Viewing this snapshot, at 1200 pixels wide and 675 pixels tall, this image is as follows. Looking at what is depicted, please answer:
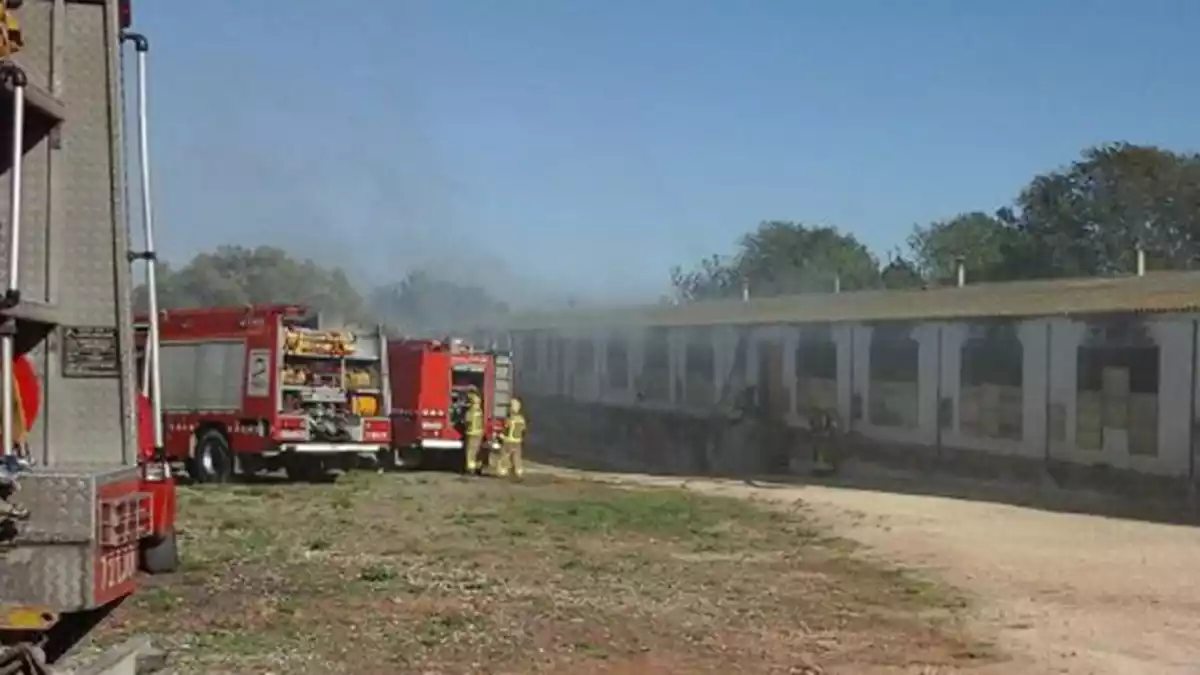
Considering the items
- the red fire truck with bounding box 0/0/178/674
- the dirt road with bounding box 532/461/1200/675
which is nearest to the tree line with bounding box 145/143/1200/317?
the dirt road with bounding box 532/461/1200/675

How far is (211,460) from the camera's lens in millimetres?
25922

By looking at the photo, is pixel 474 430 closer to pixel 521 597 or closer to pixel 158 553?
pixel 521 597

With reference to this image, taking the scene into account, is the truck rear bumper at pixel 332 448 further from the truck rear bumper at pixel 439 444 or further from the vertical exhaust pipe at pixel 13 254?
the vertical exhaust pipe at pixel 13 254

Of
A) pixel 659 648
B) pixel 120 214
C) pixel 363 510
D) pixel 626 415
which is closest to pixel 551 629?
pixel 659 648

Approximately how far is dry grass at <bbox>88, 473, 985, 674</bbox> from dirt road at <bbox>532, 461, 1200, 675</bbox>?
60cm

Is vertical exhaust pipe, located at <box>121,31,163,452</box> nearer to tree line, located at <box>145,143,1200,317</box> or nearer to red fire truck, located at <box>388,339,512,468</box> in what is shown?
red fire truck, located at <box>388,339,512,468</box>

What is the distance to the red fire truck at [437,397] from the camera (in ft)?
95.3

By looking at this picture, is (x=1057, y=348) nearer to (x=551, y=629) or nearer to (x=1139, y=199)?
(x=551, y=629)

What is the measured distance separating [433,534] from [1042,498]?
1289cm

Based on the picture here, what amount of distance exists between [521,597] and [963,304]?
2472 cm

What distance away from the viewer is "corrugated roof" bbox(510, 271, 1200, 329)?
93.1 feet

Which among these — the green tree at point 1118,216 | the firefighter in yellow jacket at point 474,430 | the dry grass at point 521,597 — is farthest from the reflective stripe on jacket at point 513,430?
the green tree at point 1118,216

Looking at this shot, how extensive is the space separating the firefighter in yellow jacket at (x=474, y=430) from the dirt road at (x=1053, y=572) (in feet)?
17.6

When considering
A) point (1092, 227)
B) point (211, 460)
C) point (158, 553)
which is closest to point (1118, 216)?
point (1092, 227)
